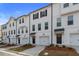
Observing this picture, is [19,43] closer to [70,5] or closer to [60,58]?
[60,58]

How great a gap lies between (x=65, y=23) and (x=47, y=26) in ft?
2.25

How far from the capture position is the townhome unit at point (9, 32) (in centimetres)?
649

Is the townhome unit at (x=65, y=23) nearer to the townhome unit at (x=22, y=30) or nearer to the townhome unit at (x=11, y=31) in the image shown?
the townhome unit at (x=22, y=30)

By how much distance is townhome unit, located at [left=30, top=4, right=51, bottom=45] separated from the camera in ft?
20.8

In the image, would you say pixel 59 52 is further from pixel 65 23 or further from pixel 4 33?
pixel 4 33

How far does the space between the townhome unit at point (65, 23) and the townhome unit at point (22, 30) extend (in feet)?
3.30

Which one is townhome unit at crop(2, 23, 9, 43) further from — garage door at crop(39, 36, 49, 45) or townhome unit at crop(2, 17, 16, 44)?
garage door at crop(39, 36, 49, 45)

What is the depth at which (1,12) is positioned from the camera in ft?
20.2

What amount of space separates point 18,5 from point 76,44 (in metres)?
2.40

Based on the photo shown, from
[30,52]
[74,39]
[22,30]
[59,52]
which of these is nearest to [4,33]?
[22,30]

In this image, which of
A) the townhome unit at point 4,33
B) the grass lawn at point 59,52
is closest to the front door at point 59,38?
the grass lawn at point 59,52

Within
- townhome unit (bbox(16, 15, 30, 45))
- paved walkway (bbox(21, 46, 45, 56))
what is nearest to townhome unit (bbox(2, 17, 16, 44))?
townhome unit (bbox(16, 15, 30, 45))

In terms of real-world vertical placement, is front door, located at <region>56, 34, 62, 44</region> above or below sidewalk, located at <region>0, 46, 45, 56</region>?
above

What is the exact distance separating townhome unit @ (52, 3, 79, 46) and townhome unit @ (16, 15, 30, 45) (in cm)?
101
